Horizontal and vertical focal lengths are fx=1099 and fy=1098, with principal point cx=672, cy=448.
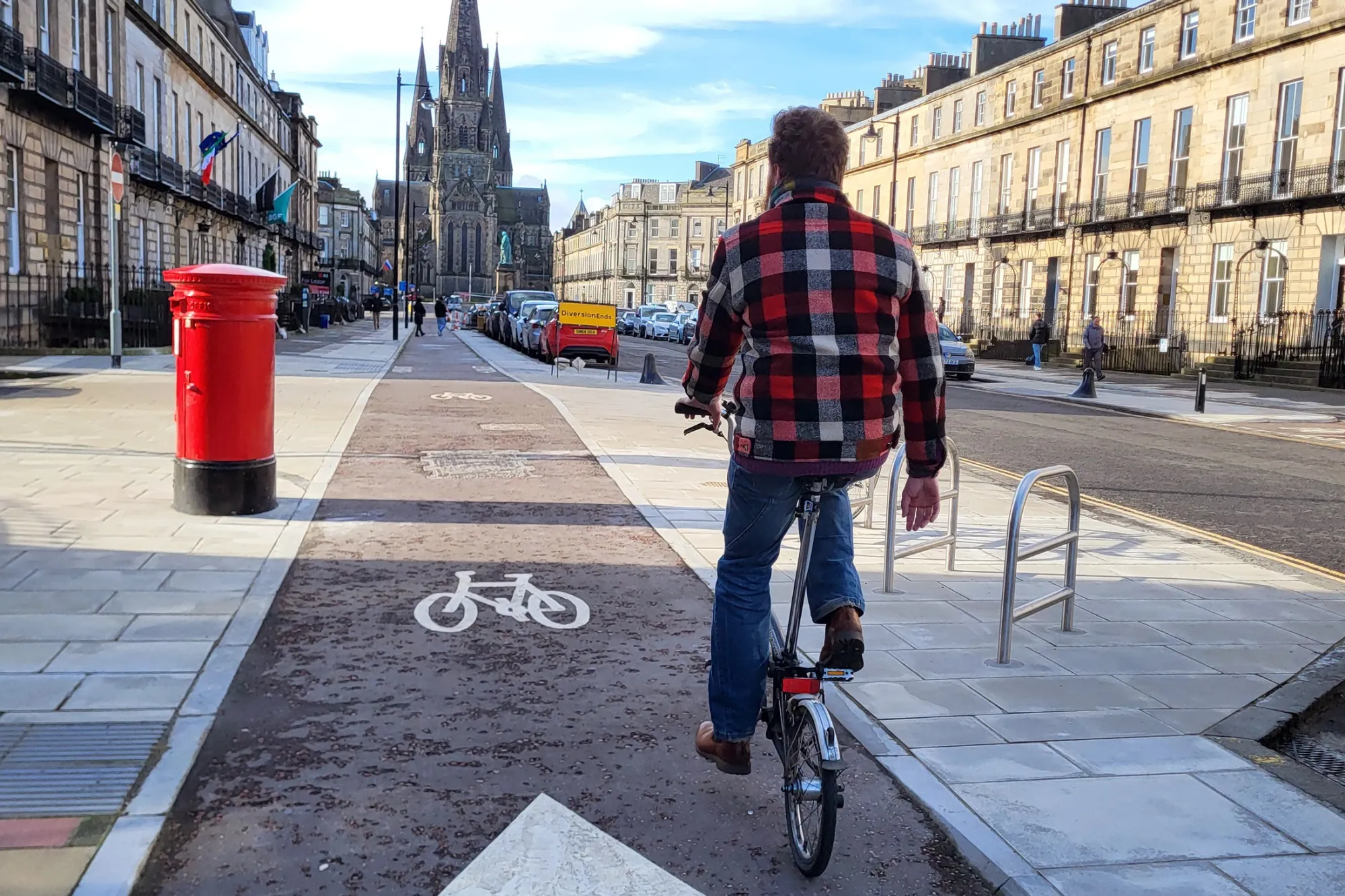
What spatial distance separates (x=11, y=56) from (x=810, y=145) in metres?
23.2

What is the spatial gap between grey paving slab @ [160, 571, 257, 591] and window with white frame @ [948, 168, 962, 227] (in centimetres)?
4631

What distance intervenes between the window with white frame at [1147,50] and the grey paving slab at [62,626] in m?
37.8

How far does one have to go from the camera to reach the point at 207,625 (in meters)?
5.23

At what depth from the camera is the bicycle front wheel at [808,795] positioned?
3.00 metres

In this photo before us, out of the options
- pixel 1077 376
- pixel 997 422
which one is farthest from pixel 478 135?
pixel 997 422

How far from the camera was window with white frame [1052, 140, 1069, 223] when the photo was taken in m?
40.4

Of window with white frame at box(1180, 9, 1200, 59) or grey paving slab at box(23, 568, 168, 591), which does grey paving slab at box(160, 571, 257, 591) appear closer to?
grey paving slab at box(23, 568, 168, 591)

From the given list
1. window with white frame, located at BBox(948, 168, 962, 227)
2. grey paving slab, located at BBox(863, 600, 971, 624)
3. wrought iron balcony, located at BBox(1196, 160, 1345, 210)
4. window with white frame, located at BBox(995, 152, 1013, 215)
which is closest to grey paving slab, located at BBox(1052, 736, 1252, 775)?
grey paving slab, located at BBox(863, 600, 971, 624)

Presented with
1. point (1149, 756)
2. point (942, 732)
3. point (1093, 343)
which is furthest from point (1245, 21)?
point (942, 732)

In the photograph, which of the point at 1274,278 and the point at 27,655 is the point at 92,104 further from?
the point at 1274,278

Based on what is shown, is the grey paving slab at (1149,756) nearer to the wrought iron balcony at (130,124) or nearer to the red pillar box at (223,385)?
the red pillar box at (223,385)

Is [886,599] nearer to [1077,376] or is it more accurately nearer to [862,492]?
[862,492]

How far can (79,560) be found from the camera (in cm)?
630

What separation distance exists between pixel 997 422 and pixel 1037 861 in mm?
15543
